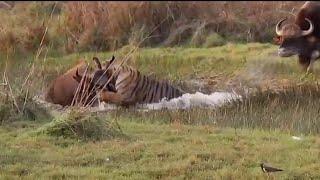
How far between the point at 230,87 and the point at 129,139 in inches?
236

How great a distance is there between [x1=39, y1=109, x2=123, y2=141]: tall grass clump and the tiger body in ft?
15.2

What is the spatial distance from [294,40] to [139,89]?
3.88 m

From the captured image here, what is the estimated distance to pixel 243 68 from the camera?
52.5ft

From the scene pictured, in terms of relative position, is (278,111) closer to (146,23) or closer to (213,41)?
(213,41)

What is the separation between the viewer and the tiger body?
13.8m

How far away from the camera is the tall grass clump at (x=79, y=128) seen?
888 cm

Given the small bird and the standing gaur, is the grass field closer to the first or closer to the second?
the small bird

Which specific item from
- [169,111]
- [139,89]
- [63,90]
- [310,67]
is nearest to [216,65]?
[310,67]

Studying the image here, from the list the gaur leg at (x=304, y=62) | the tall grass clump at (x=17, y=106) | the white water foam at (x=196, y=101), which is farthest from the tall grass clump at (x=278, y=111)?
the gaur leg at (x=304, y=62)

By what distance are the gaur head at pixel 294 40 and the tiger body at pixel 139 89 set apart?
9.96 ft

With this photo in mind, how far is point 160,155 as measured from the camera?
→ 815 cm

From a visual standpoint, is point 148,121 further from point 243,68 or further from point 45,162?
point 243,68

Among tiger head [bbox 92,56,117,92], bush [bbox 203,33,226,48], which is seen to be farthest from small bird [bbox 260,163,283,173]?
bush [bbox 203,33,226,48]

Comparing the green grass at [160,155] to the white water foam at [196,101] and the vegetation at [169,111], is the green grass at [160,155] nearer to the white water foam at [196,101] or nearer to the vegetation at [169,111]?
the vegetation at [169,111]
